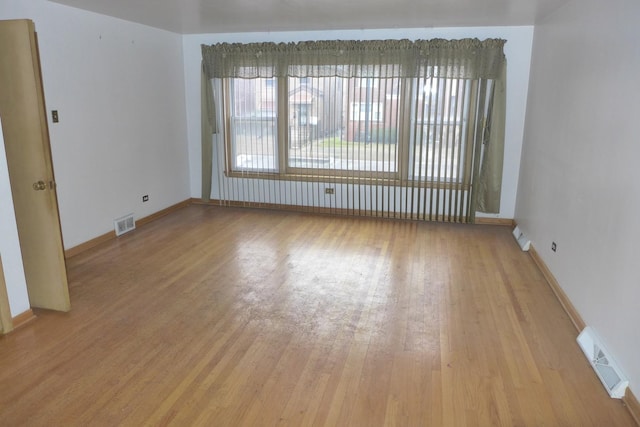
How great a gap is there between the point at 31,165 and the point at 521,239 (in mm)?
4470

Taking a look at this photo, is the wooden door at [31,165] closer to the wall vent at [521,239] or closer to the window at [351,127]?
the window at [351,127]

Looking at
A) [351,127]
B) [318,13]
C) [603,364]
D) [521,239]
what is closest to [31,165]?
[318,13]

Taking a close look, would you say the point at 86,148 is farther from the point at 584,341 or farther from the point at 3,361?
the point at 584,341

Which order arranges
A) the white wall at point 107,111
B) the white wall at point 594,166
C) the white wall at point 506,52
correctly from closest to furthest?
the white wall at point 594,166, the white wall at point 107,111, the white wall at point 506,52

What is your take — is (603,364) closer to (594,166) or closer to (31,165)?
(594,166)

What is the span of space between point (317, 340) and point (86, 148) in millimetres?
3095

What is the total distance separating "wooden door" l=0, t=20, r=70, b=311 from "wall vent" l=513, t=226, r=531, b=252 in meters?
4.14

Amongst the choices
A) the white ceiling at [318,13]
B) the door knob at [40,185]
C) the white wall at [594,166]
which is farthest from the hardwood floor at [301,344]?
the white ceiling at [318,13]

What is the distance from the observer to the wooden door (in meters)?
2.73

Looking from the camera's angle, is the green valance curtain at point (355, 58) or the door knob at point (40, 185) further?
the green valance curtain at point (355, 58)

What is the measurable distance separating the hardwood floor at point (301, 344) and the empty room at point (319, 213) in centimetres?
2

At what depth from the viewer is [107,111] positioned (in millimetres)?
4652

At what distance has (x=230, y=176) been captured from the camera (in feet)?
20.3

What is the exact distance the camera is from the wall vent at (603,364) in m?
2.31
